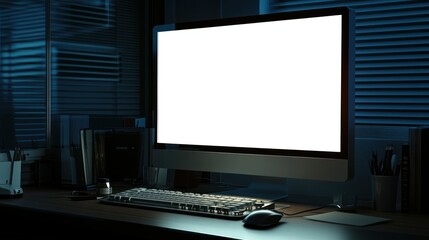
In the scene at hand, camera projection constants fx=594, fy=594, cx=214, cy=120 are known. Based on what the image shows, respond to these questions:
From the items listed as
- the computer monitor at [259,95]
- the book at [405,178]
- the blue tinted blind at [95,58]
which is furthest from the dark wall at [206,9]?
the book at [405,178]

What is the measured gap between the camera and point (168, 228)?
4.72 feet

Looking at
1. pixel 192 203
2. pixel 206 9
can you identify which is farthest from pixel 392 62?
pixel 192 203

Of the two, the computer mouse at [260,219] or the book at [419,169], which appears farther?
the book at [419,169]

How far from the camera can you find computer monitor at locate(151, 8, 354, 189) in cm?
167

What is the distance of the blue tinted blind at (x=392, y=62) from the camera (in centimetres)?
214

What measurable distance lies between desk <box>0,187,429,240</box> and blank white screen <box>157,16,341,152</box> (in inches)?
11.3

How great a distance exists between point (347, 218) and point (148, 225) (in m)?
0.53

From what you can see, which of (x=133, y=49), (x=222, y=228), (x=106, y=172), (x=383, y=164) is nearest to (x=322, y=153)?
(x=383, y=164)

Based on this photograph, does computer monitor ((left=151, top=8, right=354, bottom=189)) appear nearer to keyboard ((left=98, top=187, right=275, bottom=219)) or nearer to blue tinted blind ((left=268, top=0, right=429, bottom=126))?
keyboard ((left=98, top=187, right=275, bottom=219))

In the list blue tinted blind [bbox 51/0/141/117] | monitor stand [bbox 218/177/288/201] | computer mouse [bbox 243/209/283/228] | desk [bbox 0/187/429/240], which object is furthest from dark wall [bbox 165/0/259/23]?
computer mouse [bbox 243/209/283/228]

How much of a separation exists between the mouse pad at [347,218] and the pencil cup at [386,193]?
153 mm

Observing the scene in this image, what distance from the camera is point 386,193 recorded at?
1.75 metres

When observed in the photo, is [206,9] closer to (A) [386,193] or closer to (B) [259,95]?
(B) [259,95]

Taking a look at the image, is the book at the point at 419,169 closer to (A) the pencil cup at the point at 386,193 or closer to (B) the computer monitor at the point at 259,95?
(A) the pencil cup at the point at 386,193
